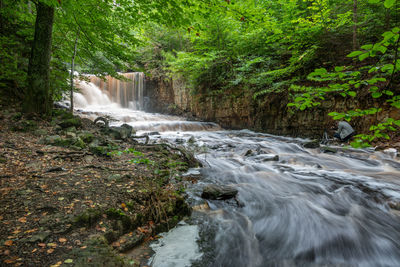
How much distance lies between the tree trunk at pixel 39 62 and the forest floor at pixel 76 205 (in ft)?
5.28

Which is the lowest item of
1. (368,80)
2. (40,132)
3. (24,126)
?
(40,132)

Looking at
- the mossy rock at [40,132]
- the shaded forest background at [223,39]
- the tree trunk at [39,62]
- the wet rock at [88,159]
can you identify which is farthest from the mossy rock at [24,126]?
the wet rock at [88,159]

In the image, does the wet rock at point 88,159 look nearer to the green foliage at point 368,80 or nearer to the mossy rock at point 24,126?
the mossy rock at point 24,126

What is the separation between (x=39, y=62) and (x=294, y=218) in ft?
22.7

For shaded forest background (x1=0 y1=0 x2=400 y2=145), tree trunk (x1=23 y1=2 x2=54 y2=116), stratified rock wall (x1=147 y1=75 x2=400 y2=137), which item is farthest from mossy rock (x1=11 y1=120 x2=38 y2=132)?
stratified rock wall (x1=147 y1=75 x2=400 y2=137)

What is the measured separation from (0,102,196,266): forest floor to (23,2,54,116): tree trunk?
5.28 ft

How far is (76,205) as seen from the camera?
2.09 meters

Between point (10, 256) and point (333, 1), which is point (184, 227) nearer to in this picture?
point (10, 256)

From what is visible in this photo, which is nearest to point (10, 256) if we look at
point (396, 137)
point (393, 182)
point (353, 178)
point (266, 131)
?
point (353, 178)

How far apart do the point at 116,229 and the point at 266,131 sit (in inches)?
350

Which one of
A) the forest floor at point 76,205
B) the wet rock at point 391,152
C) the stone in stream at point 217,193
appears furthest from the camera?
Result: the wet rock at point 391,152

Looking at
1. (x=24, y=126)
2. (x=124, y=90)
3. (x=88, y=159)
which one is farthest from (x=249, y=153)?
(x=124, y=90)

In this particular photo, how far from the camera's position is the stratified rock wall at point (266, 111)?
267 inches

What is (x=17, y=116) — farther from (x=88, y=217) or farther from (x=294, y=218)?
(x=294, y=218)
